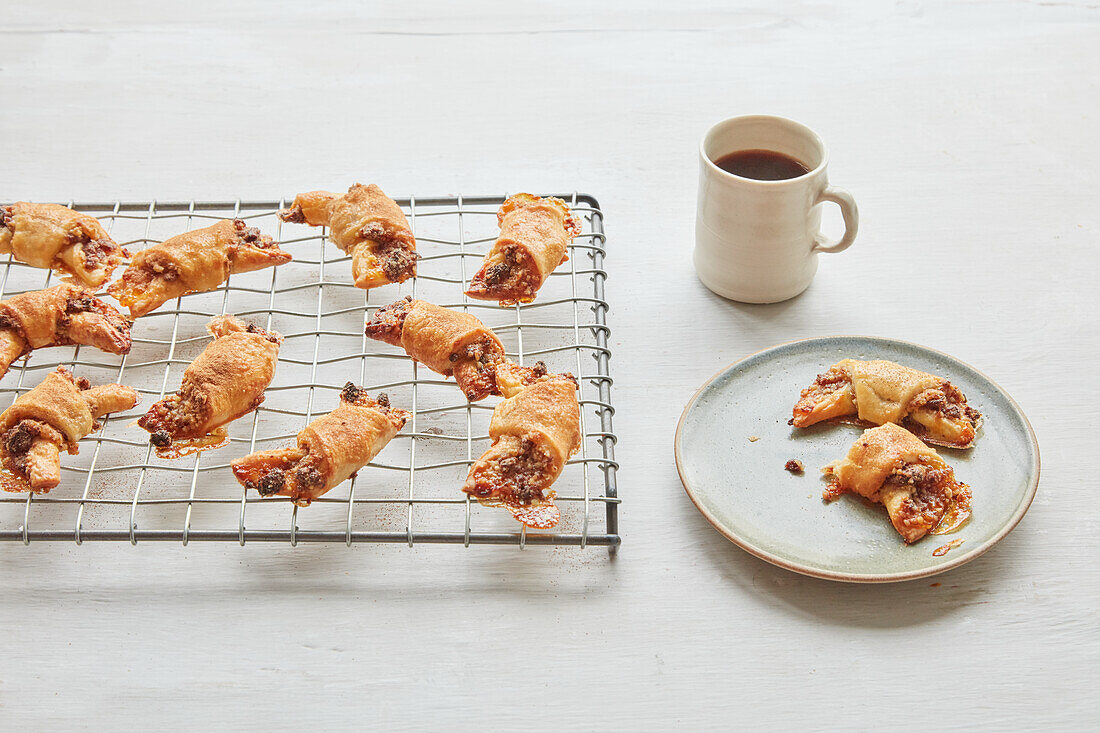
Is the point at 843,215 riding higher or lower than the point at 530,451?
higher

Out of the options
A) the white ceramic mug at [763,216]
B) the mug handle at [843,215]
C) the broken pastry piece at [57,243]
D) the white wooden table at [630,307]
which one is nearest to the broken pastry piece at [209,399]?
the white wooden table at [630,307]

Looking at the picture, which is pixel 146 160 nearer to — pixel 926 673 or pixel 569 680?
pixel 569 680

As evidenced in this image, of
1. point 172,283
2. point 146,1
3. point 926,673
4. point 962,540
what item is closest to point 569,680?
point 926,673

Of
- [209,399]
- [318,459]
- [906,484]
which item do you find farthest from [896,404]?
[209,399]

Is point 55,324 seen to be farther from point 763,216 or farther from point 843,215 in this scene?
point 843,215

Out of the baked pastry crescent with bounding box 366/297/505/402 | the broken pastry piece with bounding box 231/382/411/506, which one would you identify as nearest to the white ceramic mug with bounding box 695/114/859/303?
the baked pastry crescent with bounding box 366/297/505/402

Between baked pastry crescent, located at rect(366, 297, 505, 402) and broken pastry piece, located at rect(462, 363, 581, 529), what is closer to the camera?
broken pastry piece, located at rect(462, 363, 581, 529)

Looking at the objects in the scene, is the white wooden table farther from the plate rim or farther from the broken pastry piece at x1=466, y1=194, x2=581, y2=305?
the broken pastry piece at x1=466, y1=194, x2=581, y2=305
